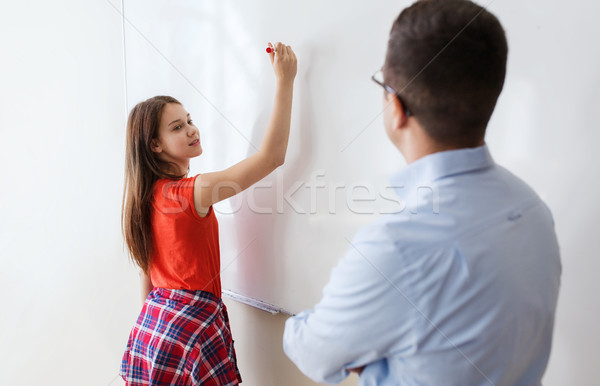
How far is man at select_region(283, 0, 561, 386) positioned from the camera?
1.70 ft

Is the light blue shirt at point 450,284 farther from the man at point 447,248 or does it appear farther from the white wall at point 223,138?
the white wall at point 223,138

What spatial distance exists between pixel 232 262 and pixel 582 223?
3.11 feet

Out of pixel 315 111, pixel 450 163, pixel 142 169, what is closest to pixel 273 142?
pixel 315 111

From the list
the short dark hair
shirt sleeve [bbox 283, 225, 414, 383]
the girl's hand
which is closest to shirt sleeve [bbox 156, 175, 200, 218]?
the girl's hand

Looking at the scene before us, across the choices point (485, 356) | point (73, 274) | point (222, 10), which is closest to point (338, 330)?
point (485, 356)

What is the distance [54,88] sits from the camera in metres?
1.83

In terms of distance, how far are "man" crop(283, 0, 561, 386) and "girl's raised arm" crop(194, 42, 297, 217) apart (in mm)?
470

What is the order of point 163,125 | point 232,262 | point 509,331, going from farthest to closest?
point 232,262 → point 163,125 → point 509,331

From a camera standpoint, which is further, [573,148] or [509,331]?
[573,148]

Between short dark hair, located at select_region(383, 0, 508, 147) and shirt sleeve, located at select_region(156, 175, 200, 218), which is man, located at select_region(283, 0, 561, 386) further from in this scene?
shirt sleeve, located at select_region(156, 175, 200, 218)

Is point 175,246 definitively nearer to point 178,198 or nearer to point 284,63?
point 178,198

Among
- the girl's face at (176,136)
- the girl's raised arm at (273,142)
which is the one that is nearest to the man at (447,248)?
the girl's raised arm at (273,142)

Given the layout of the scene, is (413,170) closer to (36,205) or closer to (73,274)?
(73,274)

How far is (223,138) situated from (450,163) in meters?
0.84
